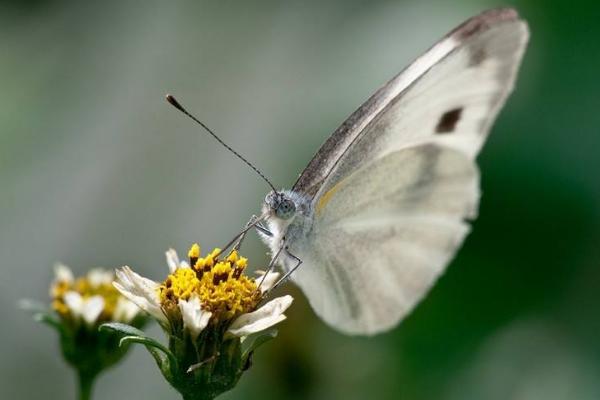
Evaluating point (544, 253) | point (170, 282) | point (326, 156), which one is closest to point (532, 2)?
point (544, 253)

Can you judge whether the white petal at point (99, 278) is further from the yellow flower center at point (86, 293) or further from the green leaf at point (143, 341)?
the green leaf at point (143, 341)

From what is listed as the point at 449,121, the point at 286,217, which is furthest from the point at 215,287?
the point at 449,121

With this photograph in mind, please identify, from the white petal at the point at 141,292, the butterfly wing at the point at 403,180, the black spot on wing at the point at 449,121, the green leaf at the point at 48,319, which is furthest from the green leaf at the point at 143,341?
the black spot on wing at the point at 449,121

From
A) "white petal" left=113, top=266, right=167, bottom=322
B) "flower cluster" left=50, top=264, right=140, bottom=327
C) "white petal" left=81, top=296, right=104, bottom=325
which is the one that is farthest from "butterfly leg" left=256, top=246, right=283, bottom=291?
"white petal" left=81, top=296, right=104, bottom=325

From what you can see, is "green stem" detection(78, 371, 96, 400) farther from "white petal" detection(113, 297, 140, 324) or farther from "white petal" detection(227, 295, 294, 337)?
"white petal" detection(227, 295, 294, 337)

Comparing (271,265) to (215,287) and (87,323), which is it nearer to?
(215,287)

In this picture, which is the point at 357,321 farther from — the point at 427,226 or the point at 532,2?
the point at 532,2
